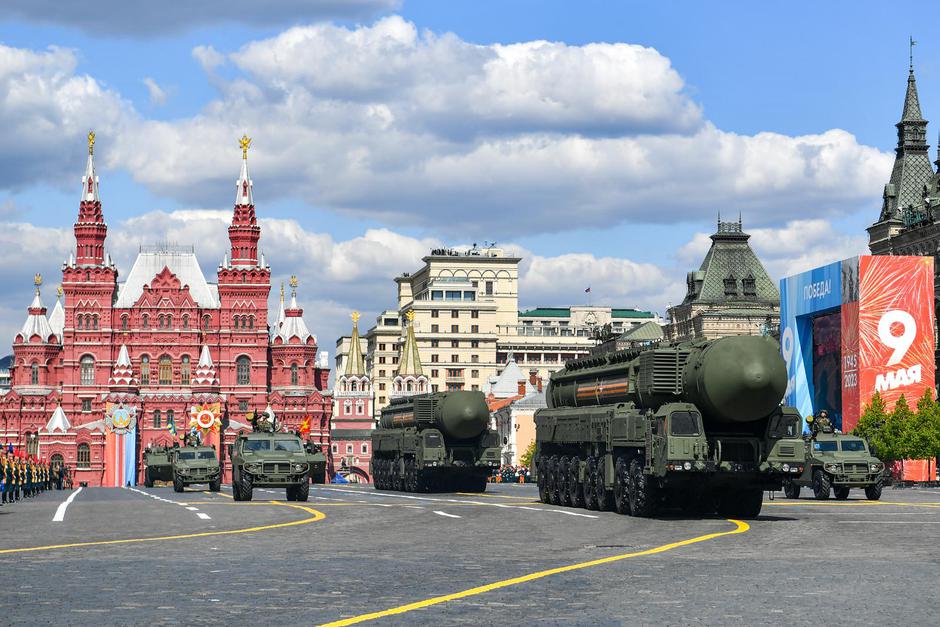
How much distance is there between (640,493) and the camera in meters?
32.9

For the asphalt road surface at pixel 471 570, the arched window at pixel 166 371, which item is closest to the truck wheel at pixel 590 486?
the asphalt road surface at pixel 471 570

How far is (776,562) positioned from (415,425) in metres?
38.4

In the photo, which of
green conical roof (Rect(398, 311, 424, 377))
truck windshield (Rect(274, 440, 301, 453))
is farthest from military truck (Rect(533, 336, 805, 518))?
green conical roof (Rect(398, 311, 424, 377))

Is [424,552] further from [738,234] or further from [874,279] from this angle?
[738,234]

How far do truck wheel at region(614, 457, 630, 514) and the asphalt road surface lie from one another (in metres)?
2.10

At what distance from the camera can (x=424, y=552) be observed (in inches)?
859

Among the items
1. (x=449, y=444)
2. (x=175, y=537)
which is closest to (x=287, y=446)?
(x=449, y=444)

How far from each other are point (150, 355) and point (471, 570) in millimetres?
146514

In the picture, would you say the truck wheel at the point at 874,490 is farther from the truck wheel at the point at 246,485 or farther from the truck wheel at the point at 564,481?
the truck wheel at the point at 246,485

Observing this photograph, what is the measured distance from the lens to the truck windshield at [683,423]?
31.5 metres

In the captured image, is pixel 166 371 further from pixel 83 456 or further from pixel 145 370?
pixel 83 456

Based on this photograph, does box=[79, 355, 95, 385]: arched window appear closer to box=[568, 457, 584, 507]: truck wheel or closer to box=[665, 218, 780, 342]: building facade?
box=[665, 218, 780, 342]: building facade

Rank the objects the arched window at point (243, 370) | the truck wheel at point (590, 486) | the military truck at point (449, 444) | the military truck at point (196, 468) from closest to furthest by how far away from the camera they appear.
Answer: the truck wheel at point (590, 486), the military truck at point (449, 444), the military truck at point (196, 468), the arched window at point (243, 370)

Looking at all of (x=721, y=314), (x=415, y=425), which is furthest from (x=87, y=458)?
(x=415, y=425)
